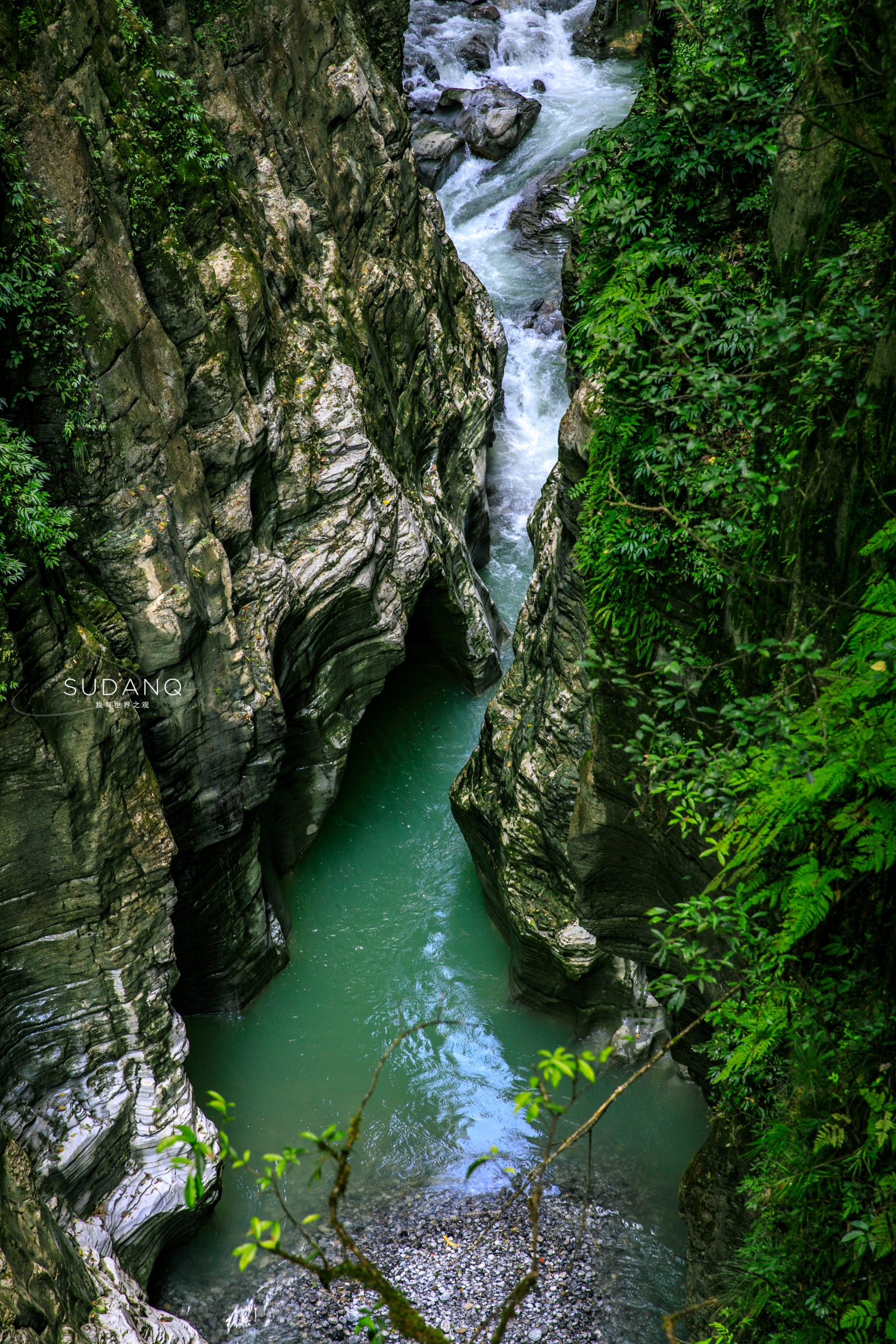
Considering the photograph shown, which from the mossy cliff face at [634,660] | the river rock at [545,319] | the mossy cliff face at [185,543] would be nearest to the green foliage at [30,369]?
the mossy cliff face at [185,543]

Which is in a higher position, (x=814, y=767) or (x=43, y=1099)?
(x=814, y=767)

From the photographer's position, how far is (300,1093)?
10.3m

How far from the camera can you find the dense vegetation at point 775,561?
13.1ft

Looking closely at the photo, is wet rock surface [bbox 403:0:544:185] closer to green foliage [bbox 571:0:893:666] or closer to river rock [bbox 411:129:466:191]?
river rock [bbox 411:129:466:191]

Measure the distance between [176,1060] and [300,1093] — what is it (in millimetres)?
2020

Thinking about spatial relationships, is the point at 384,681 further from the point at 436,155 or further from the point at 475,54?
the point at 475,54

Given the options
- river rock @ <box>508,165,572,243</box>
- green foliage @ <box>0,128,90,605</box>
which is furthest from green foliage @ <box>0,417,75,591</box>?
river rock @ <box>508,165,572,243</box>

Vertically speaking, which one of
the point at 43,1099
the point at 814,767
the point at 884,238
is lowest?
the point at 43,1099

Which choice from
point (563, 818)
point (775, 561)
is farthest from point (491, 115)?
point (775, 561)

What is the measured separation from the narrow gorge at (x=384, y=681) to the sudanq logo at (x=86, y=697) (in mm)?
73

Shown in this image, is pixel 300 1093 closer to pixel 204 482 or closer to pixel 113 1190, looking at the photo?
pixel 113 1190

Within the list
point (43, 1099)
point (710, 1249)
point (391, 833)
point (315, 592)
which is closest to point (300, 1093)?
point (43, 1099)

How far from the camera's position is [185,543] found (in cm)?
902

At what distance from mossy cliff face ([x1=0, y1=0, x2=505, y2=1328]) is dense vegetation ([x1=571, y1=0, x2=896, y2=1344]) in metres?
4.43
